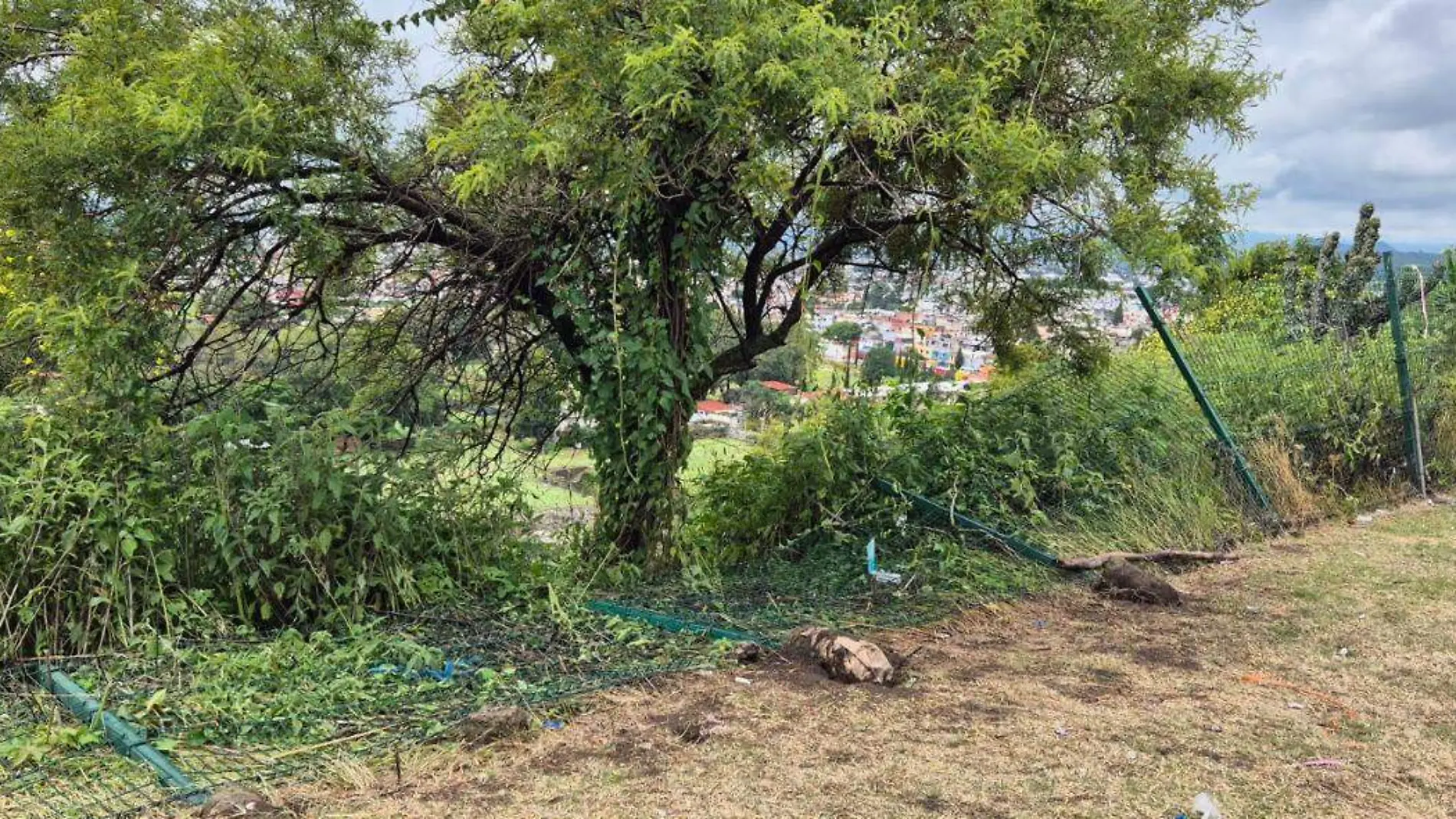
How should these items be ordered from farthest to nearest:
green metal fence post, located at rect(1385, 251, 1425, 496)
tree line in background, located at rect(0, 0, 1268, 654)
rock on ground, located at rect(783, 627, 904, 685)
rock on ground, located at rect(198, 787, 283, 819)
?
1. green metal fence post, located at rect(1385, 251, 1425, 496)
2. tree line in background, located at rect(0, 0, 1268, 654)
3. rock on ground, located at rect(783, 627, 904, 685)
4. rock on ground, located at rect(198, 787, 283, 819)

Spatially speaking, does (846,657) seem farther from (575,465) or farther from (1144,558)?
(575,465)

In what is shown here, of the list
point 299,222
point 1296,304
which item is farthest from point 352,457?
point 1296,304

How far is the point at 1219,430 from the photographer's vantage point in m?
6.92

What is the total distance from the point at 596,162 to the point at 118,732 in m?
3.01

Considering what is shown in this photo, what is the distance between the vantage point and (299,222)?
17.7 feet

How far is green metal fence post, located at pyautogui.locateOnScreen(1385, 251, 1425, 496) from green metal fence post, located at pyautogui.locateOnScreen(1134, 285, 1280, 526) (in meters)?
1.73

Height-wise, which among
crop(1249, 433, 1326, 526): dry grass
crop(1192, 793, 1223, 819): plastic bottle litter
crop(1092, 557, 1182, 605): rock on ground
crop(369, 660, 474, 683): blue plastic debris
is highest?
crop(1249, 433, 1326, 526): dry grass

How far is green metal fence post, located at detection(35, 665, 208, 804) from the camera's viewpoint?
3096 mm

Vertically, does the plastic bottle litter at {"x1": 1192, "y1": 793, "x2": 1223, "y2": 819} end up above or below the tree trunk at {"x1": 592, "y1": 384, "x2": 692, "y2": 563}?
below

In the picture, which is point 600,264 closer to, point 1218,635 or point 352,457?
point 352,457

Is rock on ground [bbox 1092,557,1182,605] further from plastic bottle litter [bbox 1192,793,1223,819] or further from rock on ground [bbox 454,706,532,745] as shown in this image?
rock on ground [bbox 454,706,532,745]

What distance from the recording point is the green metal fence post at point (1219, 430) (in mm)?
6711

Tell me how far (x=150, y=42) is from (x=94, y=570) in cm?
264

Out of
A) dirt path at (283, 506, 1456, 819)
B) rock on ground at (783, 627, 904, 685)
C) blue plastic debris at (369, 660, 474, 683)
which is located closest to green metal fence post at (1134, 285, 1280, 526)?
dirt path at (283, 506, 1456, 819)
